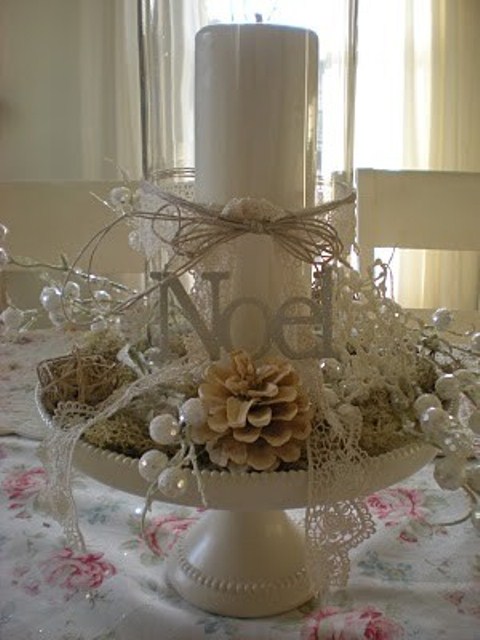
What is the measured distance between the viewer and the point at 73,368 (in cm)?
59

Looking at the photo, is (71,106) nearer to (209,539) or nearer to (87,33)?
(87,33)

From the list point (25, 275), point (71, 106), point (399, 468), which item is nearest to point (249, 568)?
point (399, 468)

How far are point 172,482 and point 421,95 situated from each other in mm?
2121

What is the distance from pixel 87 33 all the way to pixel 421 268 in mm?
1190

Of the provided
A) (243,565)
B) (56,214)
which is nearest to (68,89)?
(56,214)

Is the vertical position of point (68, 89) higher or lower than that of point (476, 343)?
higher

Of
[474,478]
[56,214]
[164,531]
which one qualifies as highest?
[56,214]

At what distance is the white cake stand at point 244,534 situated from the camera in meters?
0.47

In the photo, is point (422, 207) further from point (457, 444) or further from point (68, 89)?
point (68, 89)

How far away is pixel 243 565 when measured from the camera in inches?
23.1

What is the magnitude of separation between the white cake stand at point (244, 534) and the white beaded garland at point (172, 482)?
0.01 metres

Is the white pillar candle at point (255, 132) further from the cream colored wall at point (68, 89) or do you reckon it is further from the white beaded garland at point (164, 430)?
the cream colored wall at point (68, 89)

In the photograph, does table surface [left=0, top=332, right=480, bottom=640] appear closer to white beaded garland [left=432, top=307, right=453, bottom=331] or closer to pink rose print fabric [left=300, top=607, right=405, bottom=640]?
pink rose print fabric [left=300, top=607, right=405, bottom=640]

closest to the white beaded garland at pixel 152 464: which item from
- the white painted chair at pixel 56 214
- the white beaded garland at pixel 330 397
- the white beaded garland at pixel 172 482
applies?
the white beaded garland at pixel 172 482
